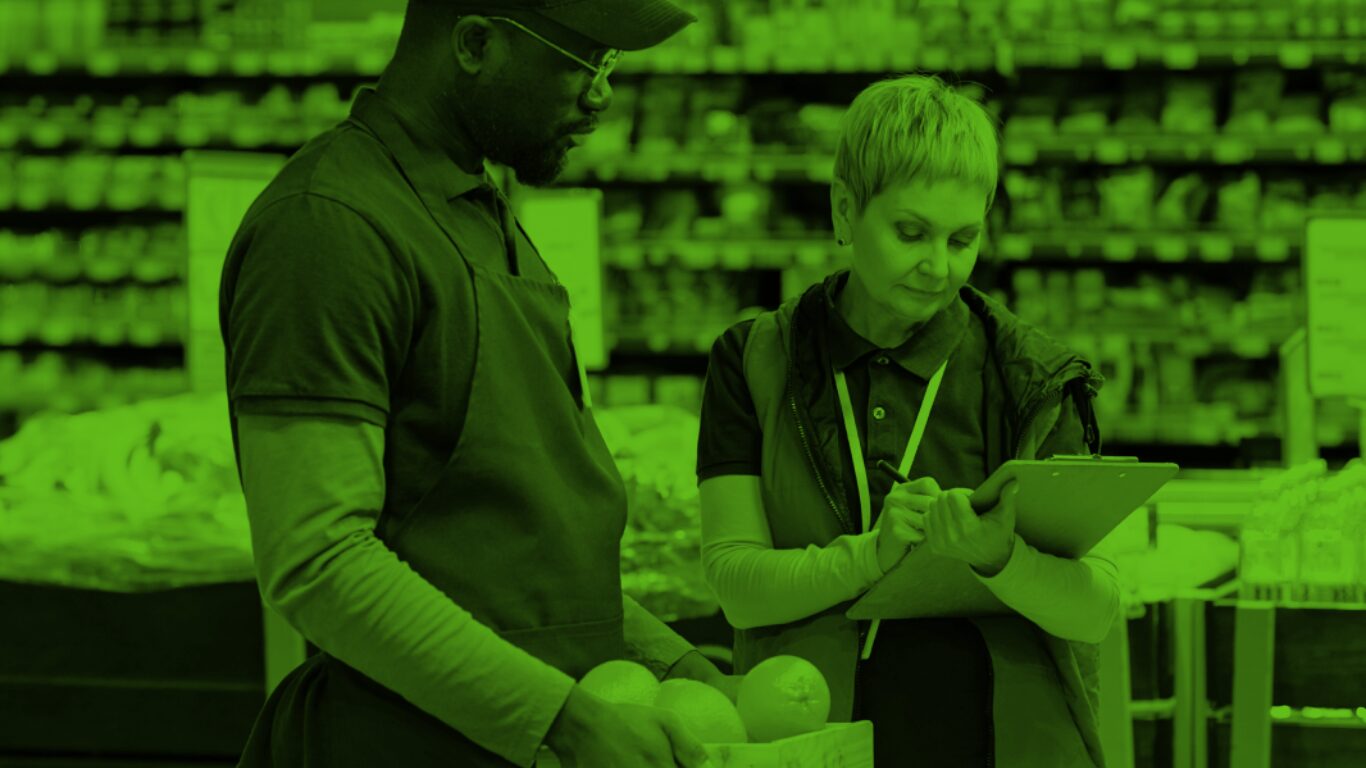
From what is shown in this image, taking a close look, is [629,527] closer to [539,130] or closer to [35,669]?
[35,669]

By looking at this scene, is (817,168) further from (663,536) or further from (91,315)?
(663,536)

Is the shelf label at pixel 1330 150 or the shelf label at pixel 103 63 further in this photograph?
the shelf label at pixel 103 63

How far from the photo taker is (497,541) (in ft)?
3.98

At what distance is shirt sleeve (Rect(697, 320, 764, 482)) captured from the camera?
1622mm

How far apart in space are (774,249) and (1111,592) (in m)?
3.98

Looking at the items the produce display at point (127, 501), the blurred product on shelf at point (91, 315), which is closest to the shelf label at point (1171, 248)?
the produce display at point (127, 501)

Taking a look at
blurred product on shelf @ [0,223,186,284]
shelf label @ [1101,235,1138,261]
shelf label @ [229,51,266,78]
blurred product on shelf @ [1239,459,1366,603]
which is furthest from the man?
blurred product on shelf @ [0,223,186,284]

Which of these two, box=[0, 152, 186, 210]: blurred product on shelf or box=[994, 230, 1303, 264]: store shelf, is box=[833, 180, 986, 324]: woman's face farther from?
box=[0, 152, 186, 210]: blurred product on shelf

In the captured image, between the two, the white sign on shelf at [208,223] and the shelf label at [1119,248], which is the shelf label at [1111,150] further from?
the white sign on shelf at [208,223]

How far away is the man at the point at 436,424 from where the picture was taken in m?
1.10

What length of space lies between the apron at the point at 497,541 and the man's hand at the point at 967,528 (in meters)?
0.31

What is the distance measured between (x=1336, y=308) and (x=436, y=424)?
7.93 ft

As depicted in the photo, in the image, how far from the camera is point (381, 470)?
3.73 feet

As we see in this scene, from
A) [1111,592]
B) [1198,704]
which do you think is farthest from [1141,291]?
[1111,592]
